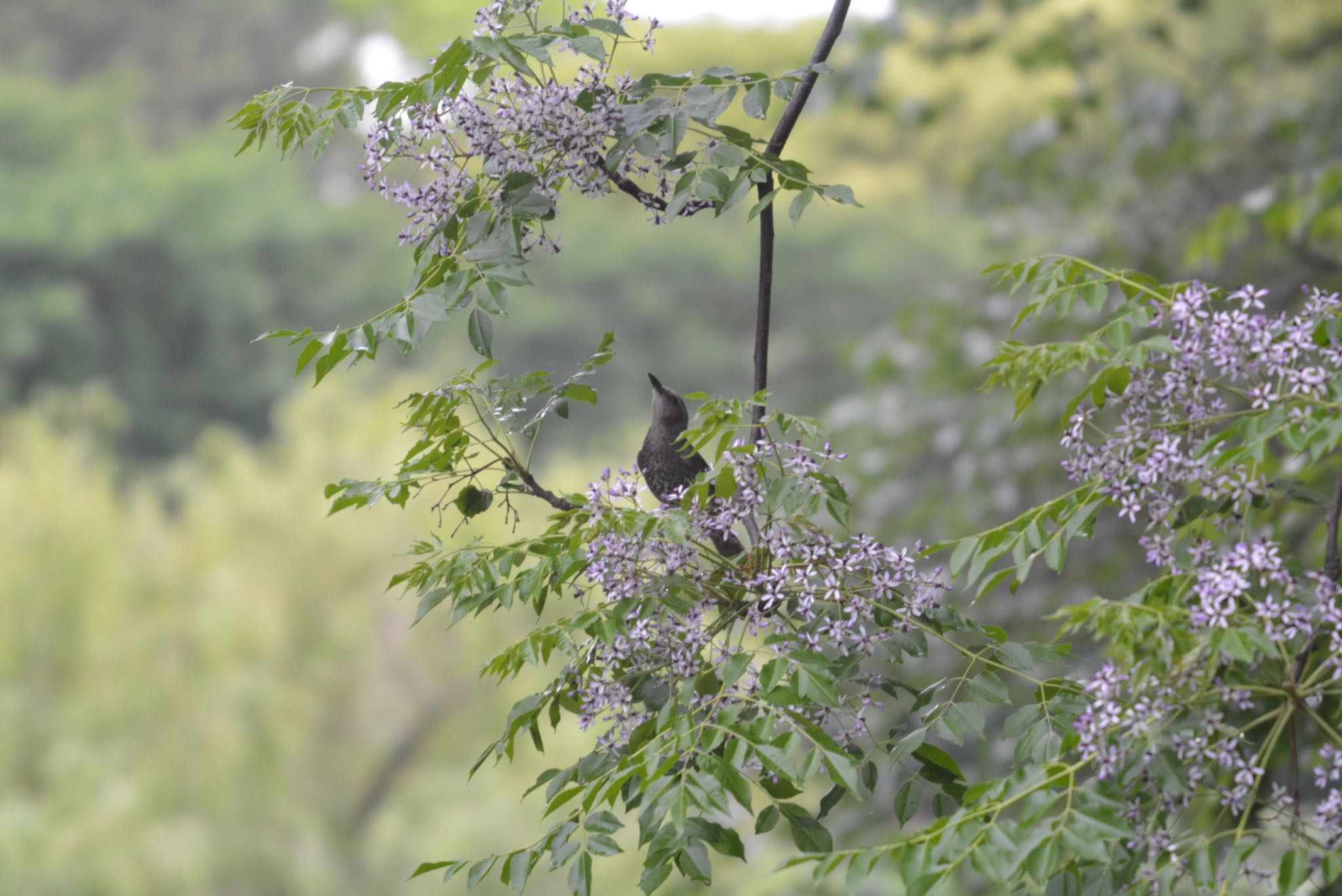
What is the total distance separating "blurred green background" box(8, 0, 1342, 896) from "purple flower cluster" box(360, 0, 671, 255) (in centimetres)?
89

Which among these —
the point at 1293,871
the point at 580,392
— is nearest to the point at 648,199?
the point at 580,392

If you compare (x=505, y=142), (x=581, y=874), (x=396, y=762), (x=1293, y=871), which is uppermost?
(x=396, y=762)

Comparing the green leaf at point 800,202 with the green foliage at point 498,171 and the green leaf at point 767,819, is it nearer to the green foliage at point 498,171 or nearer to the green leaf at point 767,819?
the green foliage at point 498,171

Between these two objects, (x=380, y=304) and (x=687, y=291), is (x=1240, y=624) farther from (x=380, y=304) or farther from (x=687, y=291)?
(x=687, y=291)

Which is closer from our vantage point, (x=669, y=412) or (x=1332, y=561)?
(x=1332, y=561)

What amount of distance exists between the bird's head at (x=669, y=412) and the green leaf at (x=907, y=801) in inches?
8.8

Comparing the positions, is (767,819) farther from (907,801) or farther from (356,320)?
(356,320)

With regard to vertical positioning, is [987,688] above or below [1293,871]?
above

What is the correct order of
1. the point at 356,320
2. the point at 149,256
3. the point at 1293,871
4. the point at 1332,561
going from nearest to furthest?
the point at 1293,871
the point at 1332,561
the point at 149,256
the point at 356,320

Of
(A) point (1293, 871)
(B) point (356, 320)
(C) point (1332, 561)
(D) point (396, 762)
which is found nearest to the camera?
(A) point (1293, 871)

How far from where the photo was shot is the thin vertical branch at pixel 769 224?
679 millimetres

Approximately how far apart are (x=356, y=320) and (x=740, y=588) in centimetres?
650

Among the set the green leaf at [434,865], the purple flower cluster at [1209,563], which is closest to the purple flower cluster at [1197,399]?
the purple flower cluster at [1209,563]

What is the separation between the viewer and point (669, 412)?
0.72m
